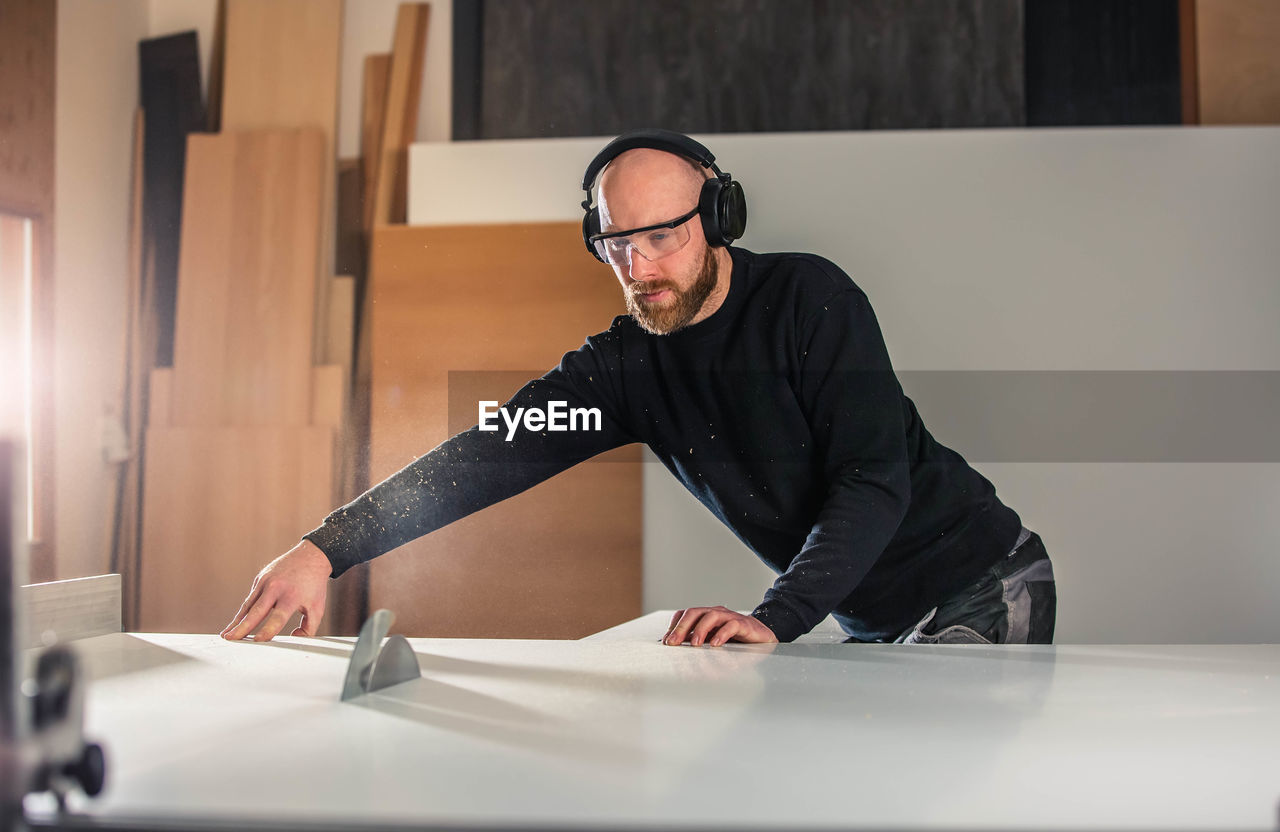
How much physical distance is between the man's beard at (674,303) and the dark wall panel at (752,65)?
1700 millimetres

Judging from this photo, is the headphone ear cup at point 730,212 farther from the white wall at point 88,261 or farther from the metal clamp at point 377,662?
the white wall at point 88,261

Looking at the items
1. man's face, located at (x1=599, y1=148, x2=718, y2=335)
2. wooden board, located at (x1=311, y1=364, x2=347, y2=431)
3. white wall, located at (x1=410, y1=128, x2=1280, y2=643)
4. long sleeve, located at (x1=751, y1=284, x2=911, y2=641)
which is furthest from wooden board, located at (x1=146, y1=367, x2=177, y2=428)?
long sleeve, located at (x1=751, y1=284, x2=911, y2=641)

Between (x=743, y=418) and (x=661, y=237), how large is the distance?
1.11 ft

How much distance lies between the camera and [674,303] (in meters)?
1.75

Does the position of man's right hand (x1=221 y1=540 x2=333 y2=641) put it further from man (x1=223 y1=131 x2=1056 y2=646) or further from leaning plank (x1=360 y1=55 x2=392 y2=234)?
leaning plank (x1=360 y1=55 x2=392 y2=234)

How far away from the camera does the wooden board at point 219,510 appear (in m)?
3.25

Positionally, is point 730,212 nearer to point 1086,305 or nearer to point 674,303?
point 674,303

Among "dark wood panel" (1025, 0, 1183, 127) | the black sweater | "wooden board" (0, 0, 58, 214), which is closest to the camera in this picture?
the black sweater

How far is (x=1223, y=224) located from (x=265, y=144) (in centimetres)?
304

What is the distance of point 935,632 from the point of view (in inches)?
70.1

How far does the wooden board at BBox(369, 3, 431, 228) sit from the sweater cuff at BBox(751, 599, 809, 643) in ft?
7.65

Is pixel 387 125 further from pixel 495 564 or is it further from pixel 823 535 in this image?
pixel 823 535

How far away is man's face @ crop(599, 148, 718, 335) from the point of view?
1.72 meters

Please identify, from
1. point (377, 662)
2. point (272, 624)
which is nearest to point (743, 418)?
point (272, 624)
